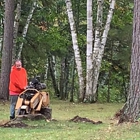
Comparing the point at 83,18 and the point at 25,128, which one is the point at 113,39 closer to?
the point at 83,18

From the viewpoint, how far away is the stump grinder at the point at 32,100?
11.4m

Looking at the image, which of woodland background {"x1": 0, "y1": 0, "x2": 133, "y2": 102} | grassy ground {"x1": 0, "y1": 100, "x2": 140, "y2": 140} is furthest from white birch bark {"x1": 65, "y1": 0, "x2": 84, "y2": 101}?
grassy ground {"x1": 0, "y1": 100, "x2": 140, "y2": 140}

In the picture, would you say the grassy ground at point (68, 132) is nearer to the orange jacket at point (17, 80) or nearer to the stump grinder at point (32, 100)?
the stump grinder at point (32, 100)

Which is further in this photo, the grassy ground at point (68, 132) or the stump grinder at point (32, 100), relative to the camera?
the stump grinder at point (32, 100)

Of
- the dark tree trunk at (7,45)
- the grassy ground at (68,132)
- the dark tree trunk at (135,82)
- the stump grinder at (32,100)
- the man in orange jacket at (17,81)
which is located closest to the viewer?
the grassy ground at (68,132)

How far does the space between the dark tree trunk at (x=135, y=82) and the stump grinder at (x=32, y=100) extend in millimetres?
2407

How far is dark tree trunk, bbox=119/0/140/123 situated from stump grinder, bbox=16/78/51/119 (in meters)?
2.41

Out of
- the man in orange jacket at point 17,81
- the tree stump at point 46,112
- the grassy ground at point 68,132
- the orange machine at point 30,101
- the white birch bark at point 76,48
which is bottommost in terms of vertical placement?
the grassy ground at point 68,132

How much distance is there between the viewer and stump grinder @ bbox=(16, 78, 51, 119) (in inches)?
449

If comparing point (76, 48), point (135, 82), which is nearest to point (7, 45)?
point (76, 48)

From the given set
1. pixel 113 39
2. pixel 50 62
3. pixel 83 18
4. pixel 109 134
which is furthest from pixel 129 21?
pixel 109 134

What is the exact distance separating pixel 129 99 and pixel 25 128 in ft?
7.86

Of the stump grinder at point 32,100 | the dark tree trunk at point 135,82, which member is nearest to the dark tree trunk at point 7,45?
the stump grinder at point 32,100

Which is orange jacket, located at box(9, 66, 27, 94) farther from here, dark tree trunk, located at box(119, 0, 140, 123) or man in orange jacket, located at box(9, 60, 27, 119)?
dark tree trunk, located at box(119, 0, 140, 123)
